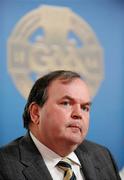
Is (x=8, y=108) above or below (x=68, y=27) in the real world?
below

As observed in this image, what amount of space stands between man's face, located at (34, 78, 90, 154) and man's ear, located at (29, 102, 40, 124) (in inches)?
0.8

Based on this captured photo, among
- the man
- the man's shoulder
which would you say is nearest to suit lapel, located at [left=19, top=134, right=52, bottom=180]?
the man

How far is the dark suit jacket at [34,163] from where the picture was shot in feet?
4.24

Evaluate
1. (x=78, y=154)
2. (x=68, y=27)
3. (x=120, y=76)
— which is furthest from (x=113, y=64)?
(x=78, y=154)

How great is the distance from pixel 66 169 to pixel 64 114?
0.23 metres

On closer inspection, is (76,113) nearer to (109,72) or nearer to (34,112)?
(34,112)

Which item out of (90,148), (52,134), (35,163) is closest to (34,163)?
(35,163)

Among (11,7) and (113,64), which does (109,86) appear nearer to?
(113,64)

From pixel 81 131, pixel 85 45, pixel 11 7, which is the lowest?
pixel 81 131

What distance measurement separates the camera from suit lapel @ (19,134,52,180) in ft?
4.27

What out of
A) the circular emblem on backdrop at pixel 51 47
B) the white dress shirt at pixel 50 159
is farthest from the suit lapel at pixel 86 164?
the circular emblem on backdrop at pixel 51 47

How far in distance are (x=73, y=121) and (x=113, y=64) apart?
159cm

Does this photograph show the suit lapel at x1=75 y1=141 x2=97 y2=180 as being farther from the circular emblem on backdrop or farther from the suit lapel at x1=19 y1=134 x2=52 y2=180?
the circular emblem on backdrop

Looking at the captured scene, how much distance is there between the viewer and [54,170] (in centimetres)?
137
